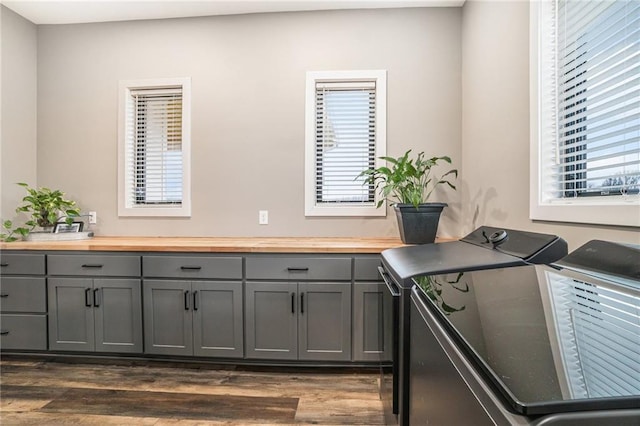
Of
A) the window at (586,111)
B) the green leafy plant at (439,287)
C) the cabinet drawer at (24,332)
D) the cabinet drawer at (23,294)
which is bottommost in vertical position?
the cabinet drawer at (24,332)

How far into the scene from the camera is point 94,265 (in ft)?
7.96

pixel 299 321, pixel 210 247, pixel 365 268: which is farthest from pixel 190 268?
pixel 365 268

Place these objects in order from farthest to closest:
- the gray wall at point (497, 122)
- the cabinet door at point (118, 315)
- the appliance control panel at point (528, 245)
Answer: the cabinet door at point (118, 315), the gray wall at point (497, 122), the appliance control panel at point (528, 245)

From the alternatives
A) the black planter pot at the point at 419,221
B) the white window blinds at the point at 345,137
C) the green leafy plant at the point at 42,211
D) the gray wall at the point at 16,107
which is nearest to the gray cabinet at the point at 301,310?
the black planter pot at the point at 419,221

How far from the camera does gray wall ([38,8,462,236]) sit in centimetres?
281

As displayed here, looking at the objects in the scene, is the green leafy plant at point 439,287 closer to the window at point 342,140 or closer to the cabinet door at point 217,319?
the cabinet door at point 217,319

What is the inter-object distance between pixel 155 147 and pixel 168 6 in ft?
3.88

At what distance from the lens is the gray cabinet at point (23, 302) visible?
246cm

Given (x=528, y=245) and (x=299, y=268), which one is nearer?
(x=528, y=245)

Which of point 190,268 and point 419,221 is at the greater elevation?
point 419,221

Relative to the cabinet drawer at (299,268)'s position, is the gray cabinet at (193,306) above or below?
below

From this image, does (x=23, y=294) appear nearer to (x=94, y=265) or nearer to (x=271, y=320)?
(x=94, y=265)

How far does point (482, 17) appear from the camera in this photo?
2.34 meters

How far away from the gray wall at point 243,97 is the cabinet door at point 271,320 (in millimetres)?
666
